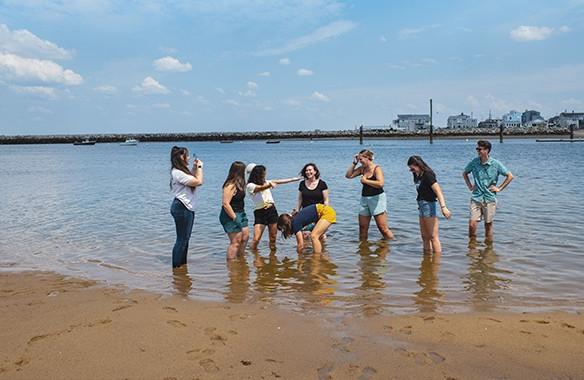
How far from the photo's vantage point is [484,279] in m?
6.86

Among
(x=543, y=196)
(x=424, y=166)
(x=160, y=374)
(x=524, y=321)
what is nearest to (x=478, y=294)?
(x=524, y=321)

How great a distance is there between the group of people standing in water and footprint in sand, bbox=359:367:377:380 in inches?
157

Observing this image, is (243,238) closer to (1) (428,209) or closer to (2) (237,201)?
(2) (237,201)

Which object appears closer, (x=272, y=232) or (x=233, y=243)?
(x=233, y=243)

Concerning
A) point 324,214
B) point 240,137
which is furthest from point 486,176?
point 240,137

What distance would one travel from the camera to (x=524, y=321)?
5.04 meters

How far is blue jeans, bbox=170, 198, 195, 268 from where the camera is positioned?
732 cm

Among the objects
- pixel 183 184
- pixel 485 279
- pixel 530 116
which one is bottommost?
pixel 485 279

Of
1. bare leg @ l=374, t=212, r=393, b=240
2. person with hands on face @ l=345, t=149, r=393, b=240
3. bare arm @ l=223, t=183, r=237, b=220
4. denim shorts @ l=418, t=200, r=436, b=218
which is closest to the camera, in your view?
bare arm @ l=223, t=183, r=237, b=220

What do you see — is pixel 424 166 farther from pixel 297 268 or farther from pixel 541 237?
pixel 541 237

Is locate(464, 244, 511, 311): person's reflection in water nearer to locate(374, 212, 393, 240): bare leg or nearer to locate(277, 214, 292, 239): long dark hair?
locate(374, 212, 393, 240): bare leg

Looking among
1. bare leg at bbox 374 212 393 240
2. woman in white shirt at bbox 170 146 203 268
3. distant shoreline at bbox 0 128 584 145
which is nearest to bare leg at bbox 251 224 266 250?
woman in white shirt at bbox 170 146 203 268

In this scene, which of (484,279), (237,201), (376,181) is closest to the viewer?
(484,279)

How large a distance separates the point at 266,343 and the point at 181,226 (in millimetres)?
3316
